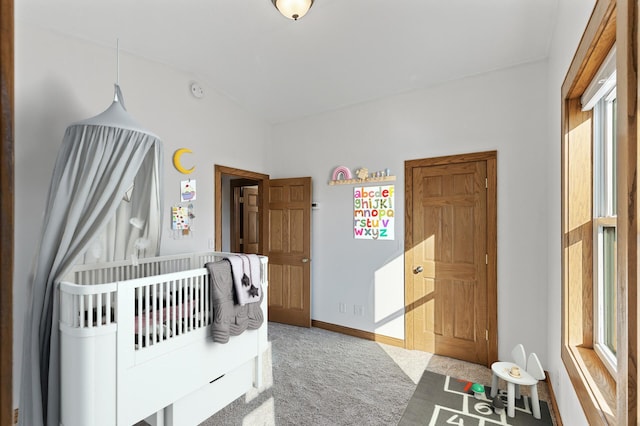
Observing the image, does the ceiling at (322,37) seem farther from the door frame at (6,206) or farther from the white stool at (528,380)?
the white stool at (528,380)

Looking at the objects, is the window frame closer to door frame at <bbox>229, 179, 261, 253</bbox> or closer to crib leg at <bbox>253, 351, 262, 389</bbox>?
crib leg at <bbox>253, 351, 262, 389</bbox>

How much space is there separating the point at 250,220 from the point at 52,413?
12.2 feet

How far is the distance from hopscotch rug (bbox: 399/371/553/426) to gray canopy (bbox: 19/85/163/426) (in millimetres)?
2126

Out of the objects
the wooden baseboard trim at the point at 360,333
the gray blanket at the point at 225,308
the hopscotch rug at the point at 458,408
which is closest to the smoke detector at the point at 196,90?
the gray blanket at the point at 225,308

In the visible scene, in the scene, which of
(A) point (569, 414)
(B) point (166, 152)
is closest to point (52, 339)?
(B) point (166, 152)

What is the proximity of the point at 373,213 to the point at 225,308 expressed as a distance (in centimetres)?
194

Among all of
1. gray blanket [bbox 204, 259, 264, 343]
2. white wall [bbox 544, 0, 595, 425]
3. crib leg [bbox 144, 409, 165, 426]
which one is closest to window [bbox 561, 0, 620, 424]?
white wall [bbox 544, 0, 595, 425]

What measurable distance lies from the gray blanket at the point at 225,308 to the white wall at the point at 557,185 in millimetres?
1947

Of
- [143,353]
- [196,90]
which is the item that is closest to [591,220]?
[143,353]

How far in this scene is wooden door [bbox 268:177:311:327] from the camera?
390cm

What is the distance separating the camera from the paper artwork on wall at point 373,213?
11.3 ft

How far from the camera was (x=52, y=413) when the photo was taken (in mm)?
1639

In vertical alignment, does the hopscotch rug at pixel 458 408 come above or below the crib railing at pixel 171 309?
below

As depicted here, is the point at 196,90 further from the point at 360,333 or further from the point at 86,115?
the point at 360,333
